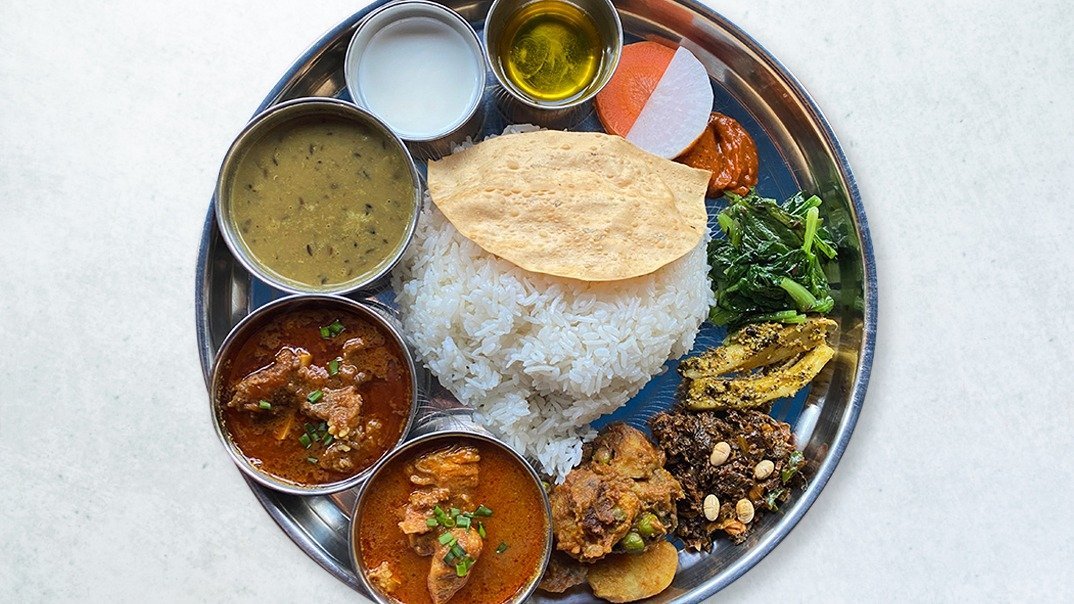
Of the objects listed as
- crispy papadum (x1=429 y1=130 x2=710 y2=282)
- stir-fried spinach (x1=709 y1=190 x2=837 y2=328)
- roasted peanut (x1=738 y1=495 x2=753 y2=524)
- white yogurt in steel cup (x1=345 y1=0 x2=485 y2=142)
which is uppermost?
white yogurt in steel cup (x1=345 y1=0 x2=485 y2=142)

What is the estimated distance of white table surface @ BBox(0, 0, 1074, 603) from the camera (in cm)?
311

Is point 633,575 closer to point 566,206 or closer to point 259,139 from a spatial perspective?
point 566,206

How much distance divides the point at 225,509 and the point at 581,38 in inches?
90.5

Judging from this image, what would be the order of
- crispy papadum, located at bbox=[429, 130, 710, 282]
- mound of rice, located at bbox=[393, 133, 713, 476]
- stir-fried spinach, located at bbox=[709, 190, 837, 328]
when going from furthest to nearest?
stir-fried spinach, located at bbox=[709, 190, 837, 328], mound of rice, located at bbox=[393, 133, 713, 476], crispy papadum, located at bbox=[429, 130, 710, 282]

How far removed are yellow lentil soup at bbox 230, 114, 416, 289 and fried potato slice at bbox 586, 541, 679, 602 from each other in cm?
136

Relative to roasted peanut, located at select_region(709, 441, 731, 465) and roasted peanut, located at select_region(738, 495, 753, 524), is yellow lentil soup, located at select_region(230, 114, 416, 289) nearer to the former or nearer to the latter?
roasted peanut, located at select_region(709, 441, 731, 465)

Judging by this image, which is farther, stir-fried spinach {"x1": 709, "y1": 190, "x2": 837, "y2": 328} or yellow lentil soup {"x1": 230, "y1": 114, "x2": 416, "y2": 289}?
stir-fried spinach {"x1": 709, "y1": 190, "x2": 837, "y2": 328}

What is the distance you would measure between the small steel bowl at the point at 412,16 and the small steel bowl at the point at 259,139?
14 cm

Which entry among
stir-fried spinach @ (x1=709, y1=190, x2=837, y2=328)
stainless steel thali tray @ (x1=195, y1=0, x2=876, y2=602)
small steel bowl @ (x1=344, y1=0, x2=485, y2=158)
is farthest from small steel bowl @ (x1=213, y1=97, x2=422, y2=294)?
stir-fried spinach @ (x1=709, y1=190, x2=837, y2=328)

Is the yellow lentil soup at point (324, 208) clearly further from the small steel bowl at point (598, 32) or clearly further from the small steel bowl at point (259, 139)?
the small steel bowl at point (598, 32)

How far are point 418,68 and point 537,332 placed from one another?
1.04 metres

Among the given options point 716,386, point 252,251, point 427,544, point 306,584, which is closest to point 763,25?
point 716,386

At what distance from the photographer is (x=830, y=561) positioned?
316cm

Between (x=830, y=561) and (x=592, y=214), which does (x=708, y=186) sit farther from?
(x=830, y=561)
